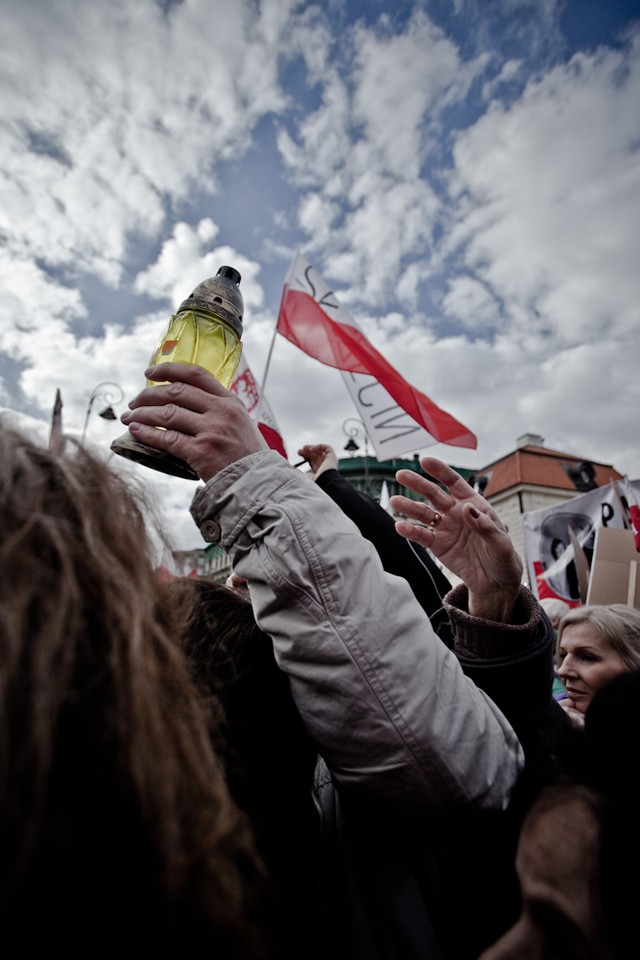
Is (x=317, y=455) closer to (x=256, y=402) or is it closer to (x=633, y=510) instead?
(x=256, y=402)

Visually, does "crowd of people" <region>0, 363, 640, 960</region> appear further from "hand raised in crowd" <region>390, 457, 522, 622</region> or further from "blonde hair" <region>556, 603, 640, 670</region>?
"blonde hair" <region>556, 603, 640, 670</region>

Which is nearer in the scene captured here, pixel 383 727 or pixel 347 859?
pixel 383 727

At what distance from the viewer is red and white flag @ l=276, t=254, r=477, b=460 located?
4328 millimetres

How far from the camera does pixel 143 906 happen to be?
1.54ft

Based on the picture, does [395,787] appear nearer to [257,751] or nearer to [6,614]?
[257,751]

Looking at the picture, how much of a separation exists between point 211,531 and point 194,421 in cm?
22

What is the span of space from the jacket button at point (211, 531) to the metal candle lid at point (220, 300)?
57 centimetres

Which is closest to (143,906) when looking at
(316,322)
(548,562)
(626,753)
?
(626,753)

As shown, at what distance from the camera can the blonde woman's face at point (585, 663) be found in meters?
2.73

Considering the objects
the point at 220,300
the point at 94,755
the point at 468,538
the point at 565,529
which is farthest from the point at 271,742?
the point at 565,529

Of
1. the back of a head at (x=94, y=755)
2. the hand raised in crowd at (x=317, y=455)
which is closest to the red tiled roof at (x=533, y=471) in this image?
the hand raised in crowd at (x=317, y=455)

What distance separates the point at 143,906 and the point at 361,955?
698 mm

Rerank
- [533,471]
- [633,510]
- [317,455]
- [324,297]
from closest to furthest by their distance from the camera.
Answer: [317,455] → [324,297] → [633,510] → [533,471]

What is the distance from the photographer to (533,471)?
1078 inches
